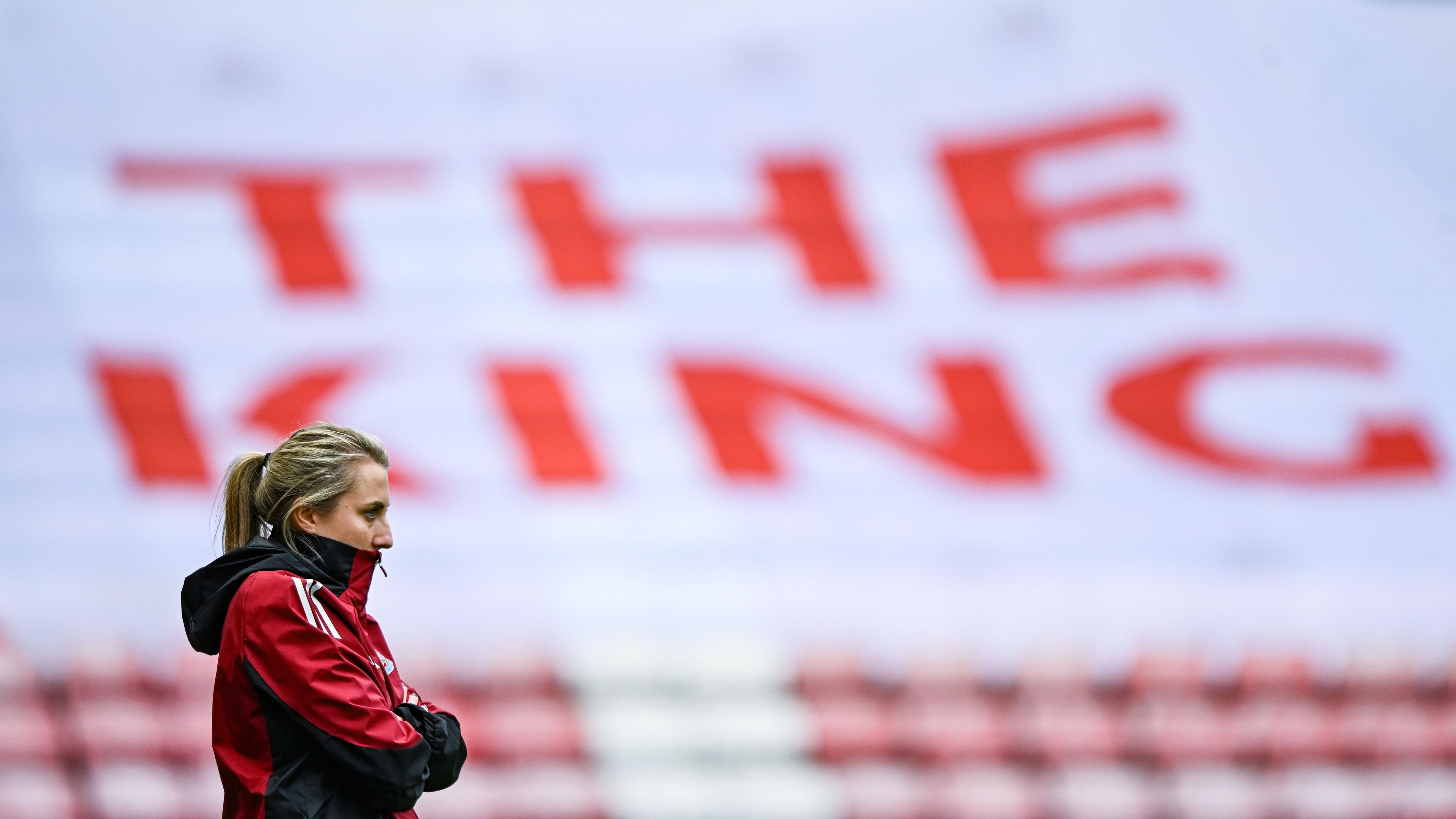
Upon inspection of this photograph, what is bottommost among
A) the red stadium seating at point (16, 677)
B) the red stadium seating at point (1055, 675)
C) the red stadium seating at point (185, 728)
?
the red stadium seating at point (185, 728)

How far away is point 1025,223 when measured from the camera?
10.0 feet

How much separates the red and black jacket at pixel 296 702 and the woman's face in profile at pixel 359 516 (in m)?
0.03

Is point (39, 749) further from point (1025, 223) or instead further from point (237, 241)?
point (1025, 223)

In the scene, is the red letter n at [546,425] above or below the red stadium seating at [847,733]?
above

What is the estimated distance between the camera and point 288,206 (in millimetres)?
3047

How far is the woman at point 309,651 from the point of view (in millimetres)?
1082

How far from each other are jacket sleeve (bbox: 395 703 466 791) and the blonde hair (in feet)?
0.59

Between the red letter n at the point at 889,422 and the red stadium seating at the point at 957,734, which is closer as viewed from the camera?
the red stadium seating at the point at 957,734

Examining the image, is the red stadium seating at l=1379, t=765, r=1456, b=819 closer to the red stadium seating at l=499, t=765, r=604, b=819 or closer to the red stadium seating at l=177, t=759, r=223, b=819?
the red stadium seating at l=499, t=765, r=604, b=819

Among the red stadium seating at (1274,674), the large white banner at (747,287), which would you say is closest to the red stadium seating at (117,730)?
the large white banner at (747,287)

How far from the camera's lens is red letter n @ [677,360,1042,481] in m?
3.01

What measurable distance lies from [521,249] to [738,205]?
1.67 ft

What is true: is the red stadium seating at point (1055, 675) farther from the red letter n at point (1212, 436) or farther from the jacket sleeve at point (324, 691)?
the jacket sleeve at point (324, 691)

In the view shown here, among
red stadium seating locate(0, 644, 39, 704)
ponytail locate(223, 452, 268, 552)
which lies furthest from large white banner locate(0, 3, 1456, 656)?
ponytail locate(223, 452, 268, 552)
